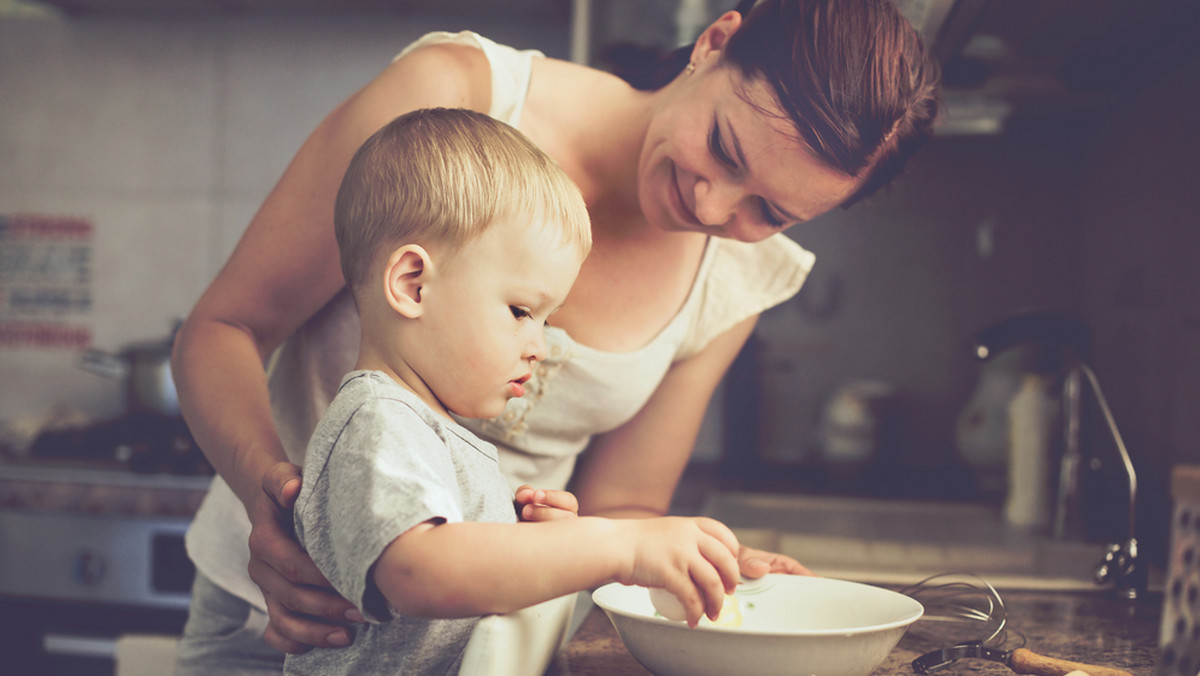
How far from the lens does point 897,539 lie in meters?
1.49

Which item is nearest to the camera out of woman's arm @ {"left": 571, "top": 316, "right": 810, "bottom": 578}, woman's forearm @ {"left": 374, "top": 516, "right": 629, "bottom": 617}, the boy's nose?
woman's forearm @ {"left": 374, "top": 516, "right": 629, "bottom": 617}

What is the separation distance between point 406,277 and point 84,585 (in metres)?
1.45

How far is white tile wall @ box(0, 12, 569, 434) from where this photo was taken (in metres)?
2.25

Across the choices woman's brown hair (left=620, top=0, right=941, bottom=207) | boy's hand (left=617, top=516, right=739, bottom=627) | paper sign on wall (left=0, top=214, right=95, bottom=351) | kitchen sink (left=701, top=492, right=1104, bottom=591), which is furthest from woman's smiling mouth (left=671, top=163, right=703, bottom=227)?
paper sign on wall (left=0, top=214, right=95, bottom=351)

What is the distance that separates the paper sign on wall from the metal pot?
0.37 m

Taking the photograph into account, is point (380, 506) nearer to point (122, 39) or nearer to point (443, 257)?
point (443, 257)

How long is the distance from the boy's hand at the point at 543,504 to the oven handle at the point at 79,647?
140 cm

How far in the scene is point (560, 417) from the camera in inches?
35.4

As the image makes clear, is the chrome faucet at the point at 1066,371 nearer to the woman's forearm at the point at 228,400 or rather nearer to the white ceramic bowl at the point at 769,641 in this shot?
the white ceramic bowl at the point at 769,641

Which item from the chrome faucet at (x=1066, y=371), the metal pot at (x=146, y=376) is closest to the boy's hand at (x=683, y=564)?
the chrome faucet at (x=1066, y=371)

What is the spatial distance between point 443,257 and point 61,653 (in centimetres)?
156

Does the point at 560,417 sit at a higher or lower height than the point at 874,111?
lower

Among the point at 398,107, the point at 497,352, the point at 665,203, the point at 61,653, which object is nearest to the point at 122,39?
the point at 61,653

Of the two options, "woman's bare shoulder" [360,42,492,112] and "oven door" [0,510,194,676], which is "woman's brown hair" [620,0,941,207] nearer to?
"woman's bare shoulder" [360,42,492,112]
